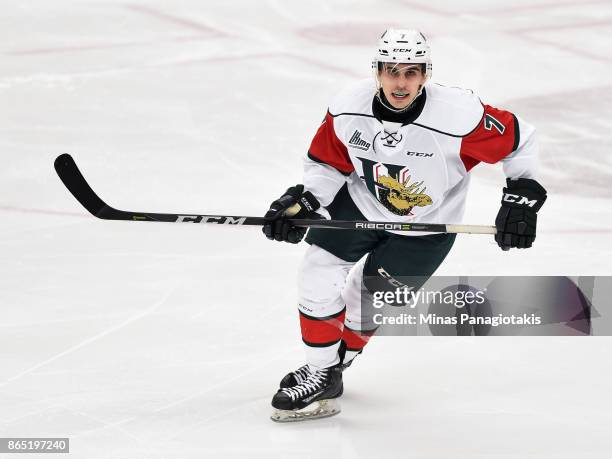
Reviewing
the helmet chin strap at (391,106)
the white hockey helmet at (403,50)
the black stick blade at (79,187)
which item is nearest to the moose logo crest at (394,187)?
the helmet chin strap at (391,106)

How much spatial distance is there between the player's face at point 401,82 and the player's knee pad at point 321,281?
485 millimetres

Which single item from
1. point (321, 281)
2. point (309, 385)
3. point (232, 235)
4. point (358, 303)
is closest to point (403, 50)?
point (321, 281)

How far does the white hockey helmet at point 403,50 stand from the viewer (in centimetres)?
292

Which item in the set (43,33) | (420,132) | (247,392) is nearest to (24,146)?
(43,33)

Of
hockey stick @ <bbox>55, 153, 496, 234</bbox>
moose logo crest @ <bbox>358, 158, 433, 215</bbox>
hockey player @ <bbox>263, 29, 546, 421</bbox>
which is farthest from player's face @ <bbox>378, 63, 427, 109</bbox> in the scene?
hockey stick @ <bbox>55, 153, 496, 234</bbox>

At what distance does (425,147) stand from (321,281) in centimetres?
47

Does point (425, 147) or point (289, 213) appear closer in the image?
point (425, 147)

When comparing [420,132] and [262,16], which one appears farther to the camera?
[262,16]

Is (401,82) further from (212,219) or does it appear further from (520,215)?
(212,219)

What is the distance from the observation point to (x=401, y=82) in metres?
2.93

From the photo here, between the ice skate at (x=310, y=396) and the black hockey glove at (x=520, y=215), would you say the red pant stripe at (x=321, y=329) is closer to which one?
the ice skate at (x=310, y=396)

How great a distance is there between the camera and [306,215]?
3.16 m

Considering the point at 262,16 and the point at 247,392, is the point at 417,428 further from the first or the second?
the point at 262,16

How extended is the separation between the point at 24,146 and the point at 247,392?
2.42 meters
